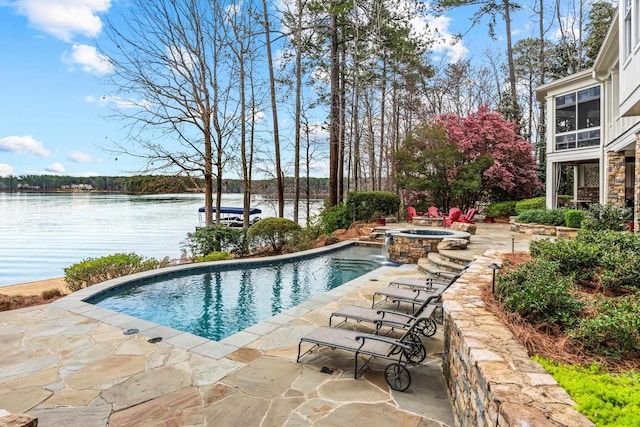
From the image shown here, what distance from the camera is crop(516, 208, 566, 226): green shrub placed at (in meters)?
10.8

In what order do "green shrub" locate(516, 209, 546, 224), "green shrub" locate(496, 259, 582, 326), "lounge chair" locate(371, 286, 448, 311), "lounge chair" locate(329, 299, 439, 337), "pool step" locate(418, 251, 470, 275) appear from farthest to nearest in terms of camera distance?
"green shrub" locate(516, 209, 546, 224), "pool step" locate(418, 251, 470, 275), "lounge chair" locate(371, 286, 448, 311), "lounge chair" locate(329, 299, 439, 337), "green shrub" locate(496, 259, 582, 326)

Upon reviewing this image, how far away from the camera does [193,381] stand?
3.33m

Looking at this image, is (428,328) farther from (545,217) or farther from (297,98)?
(297,98)

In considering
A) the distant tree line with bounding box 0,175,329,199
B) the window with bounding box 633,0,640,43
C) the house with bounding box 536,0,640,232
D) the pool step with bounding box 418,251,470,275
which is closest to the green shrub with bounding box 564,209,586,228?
the house with bounding box 536,0,640,232

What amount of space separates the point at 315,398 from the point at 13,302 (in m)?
6.17

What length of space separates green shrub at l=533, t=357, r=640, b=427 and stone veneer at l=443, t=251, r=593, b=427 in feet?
0.22

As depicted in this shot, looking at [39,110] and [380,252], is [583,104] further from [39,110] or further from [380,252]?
[39,110]

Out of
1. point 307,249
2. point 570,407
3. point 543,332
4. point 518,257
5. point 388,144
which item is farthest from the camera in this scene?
point 388,144

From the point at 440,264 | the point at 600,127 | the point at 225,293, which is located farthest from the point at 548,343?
the point at 600,127

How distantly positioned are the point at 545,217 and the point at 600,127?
434 centimetres

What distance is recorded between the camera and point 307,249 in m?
11.4

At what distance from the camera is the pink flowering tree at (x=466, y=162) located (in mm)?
16781

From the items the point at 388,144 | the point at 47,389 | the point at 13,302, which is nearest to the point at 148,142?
the point at 13,302

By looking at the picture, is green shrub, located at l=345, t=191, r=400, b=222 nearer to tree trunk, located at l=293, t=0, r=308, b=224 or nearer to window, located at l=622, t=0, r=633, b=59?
tree trunk, located at l=293, t=0, r=308, b=224
